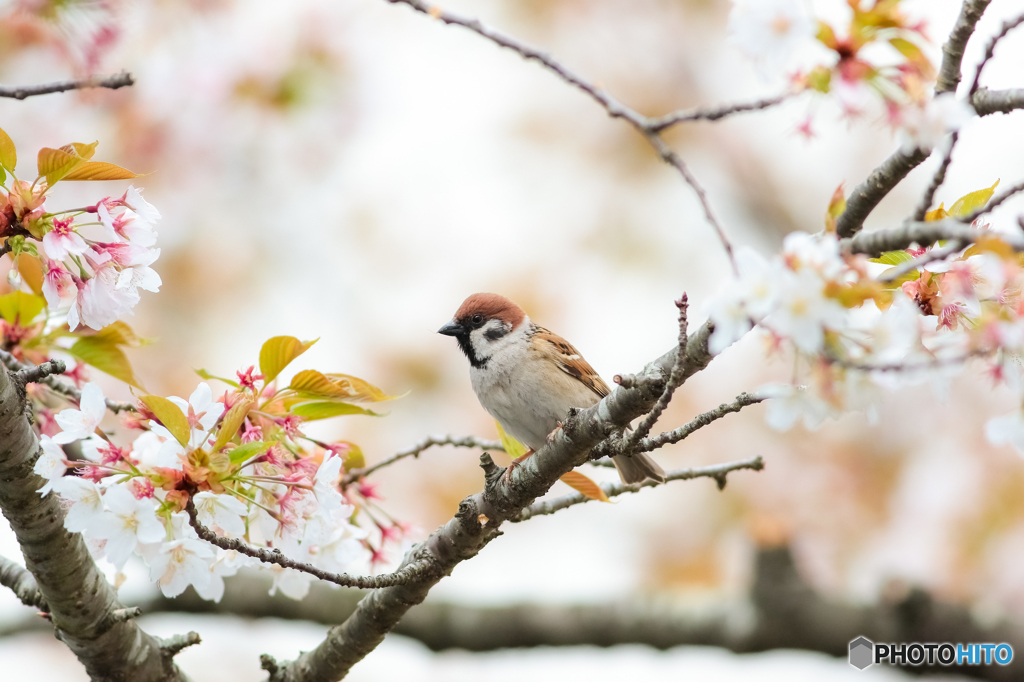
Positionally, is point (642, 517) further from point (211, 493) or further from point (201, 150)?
point (211, 493)

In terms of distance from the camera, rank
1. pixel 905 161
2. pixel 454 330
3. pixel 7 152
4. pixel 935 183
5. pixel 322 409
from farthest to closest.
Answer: pixel 454 330 < pixel 322 409 < pixel 7 152 < pixel 905 161 < pixel 935 183

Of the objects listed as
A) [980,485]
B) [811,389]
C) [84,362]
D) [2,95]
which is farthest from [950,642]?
[2,95]

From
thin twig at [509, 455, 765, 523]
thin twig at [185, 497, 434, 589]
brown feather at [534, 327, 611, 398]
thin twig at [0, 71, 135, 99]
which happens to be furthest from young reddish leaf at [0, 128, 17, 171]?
brown feather at [534, 327, 611, 398]

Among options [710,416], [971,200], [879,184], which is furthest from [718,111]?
[971,200]

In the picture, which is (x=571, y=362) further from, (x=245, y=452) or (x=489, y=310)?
(x=245, y=452)

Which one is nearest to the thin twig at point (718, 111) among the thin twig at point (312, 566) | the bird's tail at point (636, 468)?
the thin twig at point (312, 566)

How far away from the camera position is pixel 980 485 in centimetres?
610

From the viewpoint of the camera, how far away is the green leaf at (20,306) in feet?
6.97

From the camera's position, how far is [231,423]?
175cm

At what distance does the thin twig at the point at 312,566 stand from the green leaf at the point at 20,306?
31.0 inches

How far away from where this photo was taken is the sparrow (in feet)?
11.0

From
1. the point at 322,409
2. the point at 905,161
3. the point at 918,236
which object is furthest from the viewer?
the point at 322,409

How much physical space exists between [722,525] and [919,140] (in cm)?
590

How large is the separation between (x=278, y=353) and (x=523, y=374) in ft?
5.25
